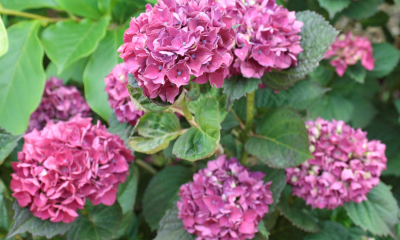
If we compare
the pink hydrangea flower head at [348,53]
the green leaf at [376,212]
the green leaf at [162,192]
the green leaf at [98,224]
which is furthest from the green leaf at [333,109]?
the green leaf at [98,224]

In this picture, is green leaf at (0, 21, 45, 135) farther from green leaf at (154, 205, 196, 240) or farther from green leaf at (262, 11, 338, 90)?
green leaf at (262, 11, 338, 90)

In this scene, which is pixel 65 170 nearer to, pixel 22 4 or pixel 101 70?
pixel 101 70

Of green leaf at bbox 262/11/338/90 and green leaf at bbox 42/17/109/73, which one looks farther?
green leaf at bbox 42/17/109/73

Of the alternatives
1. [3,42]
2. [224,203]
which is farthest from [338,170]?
[3,42]

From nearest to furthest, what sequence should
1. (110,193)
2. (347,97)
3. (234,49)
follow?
1. (234,49)
2. (110,193)
3. (347,97)

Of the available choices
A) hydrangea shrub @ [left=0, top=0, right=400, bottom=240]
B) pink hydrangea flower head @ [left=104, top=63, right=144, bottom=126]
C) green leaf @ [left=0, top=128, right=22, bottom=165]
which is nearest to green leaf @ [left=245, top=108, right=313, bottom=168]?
hydrangea shrub @ [left=0, top=0, right=400, bottom=240]

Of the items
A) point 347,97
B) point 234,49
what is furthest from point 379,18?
point 234,49

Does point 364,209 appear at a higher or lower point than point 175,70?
lower

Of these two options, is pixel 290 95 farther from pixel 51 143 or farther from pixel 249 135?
pixel 51 143
